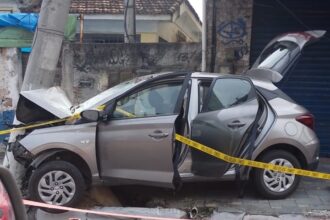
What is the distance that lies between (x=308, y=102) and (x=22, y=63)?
222 inches

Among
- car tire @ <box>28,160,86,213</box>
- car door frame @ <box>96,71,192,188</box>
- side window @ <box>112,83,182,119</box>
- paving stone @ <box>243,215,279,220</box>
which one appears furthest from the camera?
side window @ <box>112,83,182,119</box>

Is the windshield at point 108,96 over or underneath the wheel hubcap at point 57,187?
over

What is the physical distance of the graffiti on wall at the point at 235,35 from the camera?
9664 millimetres

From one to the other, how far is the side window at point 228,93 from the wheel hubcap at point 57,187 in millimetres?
1908

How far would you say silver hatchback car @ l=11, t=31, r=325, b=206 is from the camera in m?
6.30

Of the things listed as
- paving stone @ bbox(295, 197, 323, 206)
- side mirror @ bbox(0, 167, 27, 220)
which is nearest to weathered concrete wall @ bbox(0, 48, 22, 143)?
paving stone @ bbox(295, 197, 323, 206)

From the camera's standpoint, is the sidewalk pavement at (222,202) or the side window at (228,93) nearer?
the sidewalk pavement at (222,202)

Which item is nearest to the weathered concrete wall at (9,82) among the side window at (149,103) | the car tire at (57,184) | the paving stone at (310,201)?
the car tire at (57,184)

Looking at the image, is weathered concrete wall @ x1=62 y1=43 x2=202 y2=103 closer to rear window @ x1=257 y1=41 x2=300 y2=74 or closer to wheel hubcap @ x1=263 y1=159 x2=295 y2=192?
rear window @ x1=257 y1=41 x2=300 y2=74

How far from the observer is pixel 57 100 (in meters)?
6.80

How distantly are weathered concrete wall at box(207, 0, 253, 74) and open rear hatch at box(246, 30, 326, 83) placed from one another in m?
1.68

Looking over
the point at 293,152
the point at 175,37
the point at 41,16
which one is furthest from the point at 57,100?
the point at 175,37

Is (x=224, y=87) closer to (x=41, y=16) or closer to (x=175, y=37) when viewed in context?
(x=41, y=16)

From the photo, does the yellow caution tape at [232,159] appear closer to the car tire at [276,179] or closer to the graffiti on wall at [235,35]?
the car tire at [276,179]
